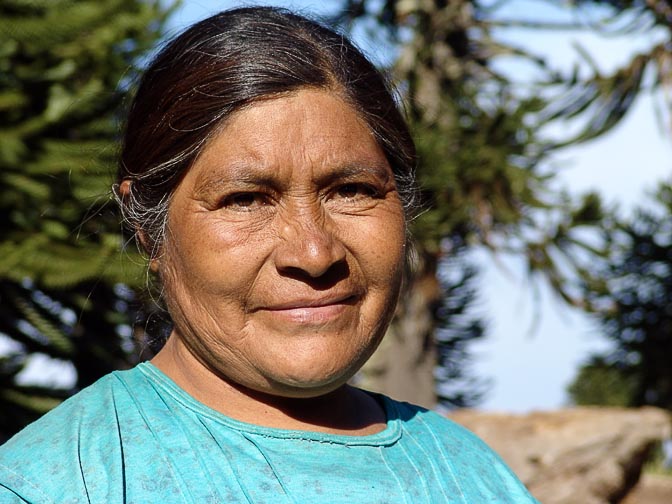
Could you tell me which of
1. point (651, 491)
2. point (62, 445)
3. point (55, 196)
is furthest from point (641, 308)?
point (62, 445)

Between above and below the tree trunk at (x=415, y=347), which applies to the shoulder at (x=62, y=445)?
above

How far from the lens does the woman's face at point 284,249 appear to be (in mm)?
1550

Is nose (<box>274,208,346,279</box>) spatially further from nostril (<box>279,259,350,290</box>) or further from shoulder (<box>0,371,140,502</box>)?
shoulder (<box>0,371,140,502</box>)

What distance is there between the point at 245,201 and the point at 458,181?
5917mm

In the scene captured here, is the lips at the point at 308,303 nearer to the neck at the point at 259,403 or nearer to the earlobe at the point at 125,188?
the neck at the point at 259,403

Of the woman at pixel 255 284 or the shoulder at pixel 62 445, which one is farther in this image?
the woman at pixel 255 284

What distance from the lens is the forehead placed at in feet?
5.08

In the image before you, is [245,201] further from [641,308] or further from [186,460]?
[641,308]

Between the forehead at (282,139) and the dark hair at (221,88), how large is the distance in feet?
0.05

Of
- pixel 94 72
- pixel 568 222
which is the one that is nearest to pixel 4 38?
pixel 94 72

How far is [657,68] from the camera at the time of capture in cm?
795

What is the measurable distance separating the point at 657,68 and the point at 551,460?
3.21m

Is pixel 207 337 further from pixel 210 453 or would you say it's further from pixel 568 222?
pixel 568 222

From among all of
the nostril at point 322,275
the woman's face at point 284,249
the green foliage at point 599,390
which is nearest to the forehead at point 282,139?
the woman's face at point 284,249
